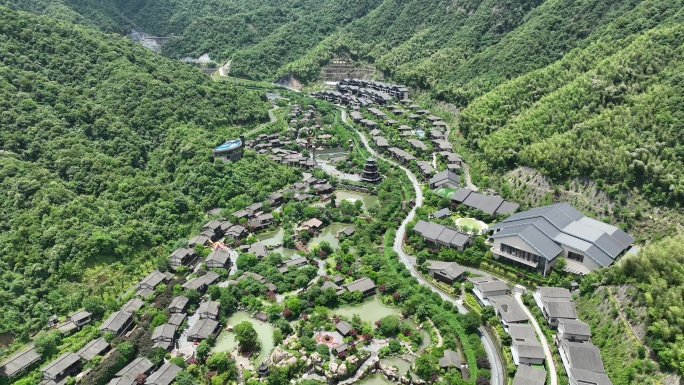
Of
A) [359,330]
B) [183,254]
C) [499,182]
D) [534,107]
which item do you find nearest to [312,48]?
[534,107]

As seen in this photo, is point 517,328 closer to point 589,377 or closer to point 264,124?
point 589,377

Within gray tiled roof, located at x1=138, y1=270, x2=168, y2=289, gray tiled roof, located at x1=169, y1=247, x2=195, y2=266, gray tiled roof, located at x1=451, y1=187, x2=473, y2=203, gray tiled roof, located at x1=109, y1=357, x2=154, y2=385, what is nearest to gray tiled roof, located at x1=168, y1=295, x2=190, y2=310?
gray tiled roof, located at x1=138, y1=270, x2=168, y2=289

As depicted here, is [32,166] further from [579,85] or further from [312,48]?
[312,48]

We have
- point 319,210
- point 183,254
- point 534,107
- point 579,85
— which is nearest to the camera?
point 183,254

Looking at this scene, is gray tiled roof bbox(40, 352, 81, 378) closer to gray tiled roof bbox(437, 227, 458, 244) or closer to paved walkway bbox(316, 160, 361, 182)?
gray tiled roof bbox(437, 227, 458, 244)

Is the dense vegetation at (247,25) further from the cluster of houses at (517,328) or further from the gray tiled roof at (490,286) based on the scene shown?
the cluster of houses at (517,328)

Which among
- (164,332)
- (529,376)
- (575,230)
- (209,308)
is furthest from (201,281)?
(575,230)

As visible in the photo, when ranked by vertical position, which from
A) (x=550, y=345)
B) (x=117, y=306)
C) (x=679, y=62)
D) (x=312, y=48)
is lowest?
(x=550, y=345)

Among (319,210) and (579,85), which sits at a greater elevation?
(579,85)
